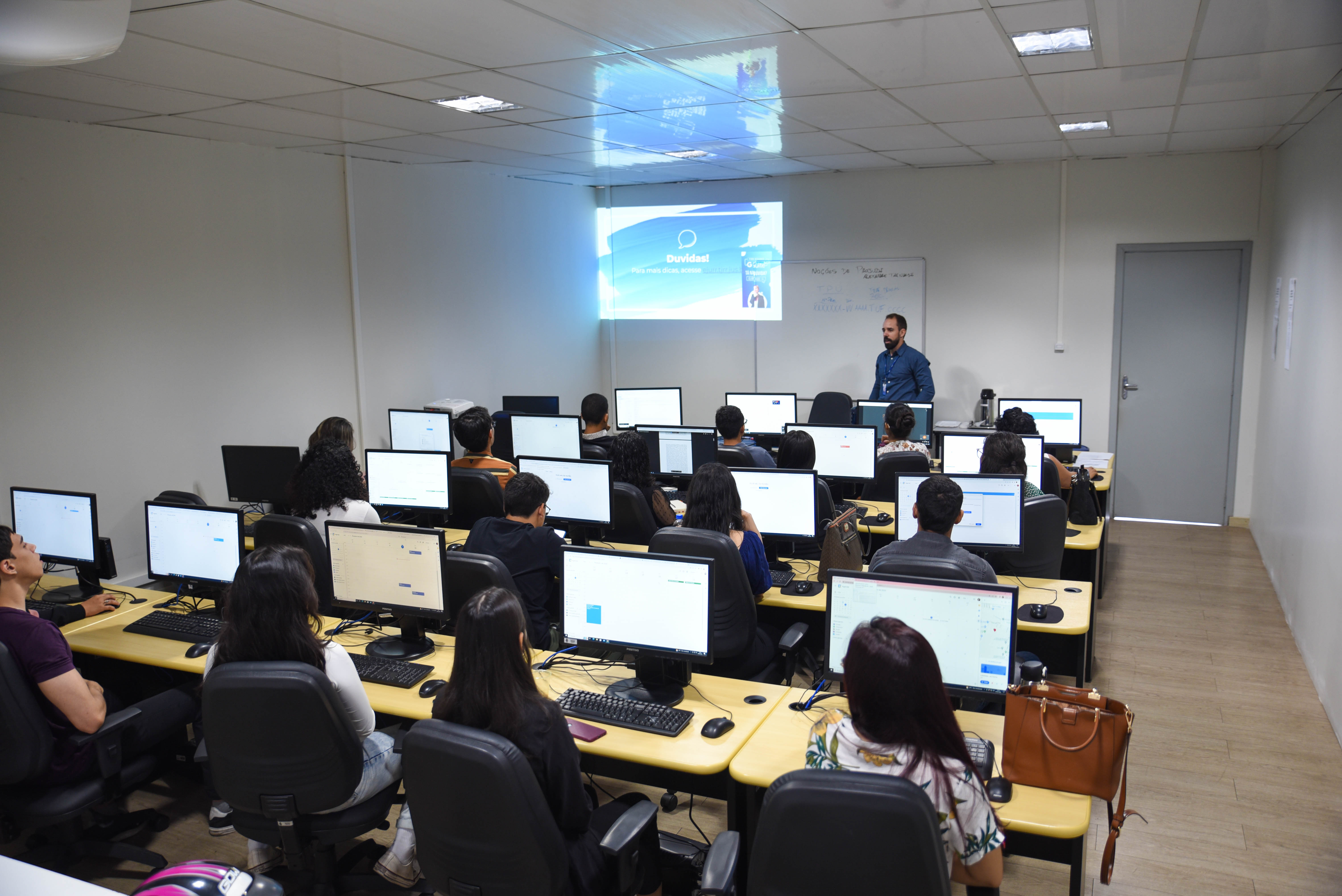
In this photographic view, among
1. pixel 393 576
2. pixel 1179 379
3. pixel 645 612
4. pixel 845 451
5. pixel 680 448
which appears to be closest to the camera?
pixel 645 612

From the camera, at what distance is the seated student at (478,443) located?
532 cm

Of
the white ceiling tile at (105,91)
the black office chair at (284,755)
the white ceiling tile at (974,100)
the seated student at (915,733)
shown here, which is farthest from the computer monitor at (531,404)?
the seated student at (915,733)

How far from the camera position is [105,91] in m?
4.24

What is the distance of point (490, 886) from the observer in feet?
6.75

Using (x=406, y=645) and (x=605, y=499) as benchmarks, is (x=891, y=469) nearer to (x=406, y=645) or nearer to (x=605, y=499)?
(x=605, y=499)

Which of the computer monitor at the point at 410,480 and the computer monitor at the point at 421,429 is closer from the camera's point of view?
the computer monitor at the point at 410,480

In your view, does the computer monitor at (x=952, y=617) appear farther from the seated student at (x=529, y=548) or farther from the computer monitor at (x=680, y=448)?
the computer monitor at (x=680, y=448)

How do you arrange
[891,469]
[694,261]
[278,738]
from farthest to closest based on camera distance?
[694,261]
[891,469]
[278,738]

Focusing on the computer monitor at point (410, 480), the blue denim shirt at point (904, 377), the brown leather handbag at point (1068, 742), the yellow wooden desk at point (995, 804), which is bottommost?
the yellow wooden desk at point (995, 804)

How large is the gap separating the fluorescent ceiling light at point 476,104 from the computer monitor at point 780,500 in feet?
7.84

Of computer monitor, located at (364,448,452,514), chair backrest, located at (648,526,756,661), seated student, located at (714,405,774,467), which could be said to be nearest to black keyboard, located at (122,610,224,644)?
computer monitor, located at (364,448,452,514)

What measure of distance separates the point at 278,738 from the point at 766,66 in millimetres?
3410

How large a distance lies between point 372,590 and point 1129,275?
6744 millimetres

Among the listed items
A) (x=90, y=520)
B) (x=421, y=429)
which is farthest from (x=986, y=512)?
(x=421, y=429)
